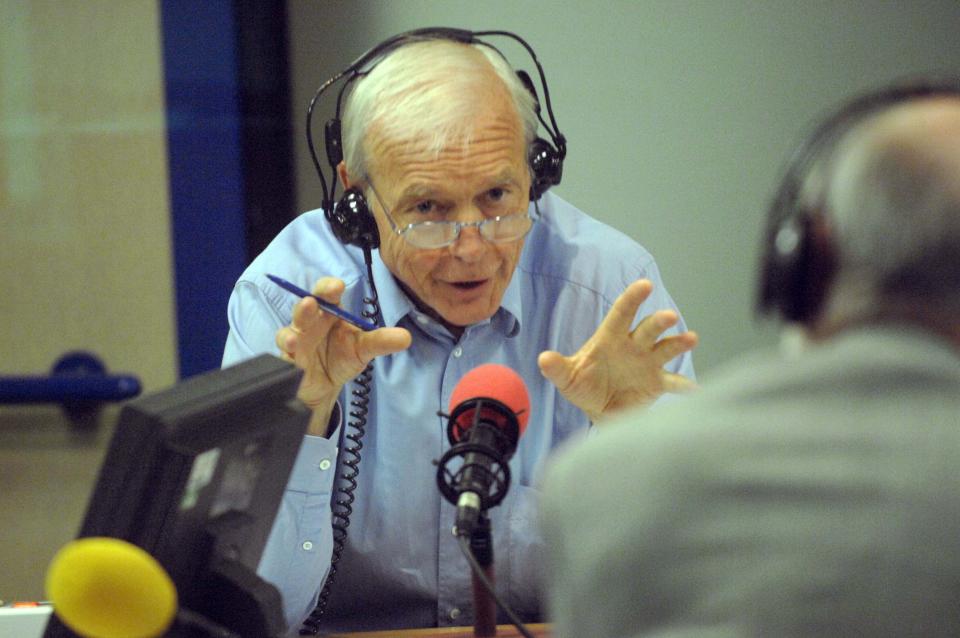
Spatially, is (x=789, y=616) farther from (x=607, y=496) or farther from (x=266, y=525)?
(x=266, y=525)

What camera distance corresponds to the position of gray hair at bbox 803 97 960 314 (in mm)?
565

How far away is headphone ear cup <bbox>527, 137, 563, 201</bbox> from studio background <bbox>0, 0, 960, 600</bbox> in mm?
911

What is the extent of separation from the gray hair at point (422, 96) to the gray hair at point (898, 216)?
1.13m

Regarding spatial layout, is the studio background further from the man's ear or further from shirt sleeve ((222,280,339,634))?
shirt sleeve ((222,280,339,634))

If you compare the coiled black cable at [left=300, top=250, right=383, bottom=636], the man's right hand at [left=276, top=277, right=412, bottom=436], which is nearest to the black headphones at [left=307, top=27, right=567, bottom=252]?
the coiled black cable at [left=300, top=250, right=383, bottom=636]

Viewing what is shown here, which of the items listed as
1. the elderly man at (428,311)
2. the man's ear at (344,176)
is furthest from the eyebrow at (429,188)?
the man's ear at (344,176)

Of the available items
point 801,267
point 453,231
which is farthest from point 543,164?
point 801,267

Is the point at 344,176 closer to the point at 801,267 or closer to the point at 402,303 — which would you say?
the point at 402,303

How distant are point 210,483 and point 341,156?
1.00m

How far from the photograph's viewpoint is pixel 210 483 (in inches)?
35.4

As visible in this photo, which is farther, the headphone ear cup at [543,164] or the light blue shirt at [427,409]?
the headphone ear cup at [543,164]

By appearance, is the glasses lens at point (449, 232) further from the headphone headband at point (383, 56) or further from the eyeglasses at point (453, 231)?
the headphone headband at point (383, 56)

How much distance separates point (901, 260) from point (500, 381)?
0.65 metres

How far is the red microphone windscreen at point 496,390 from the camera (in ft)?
3.82
